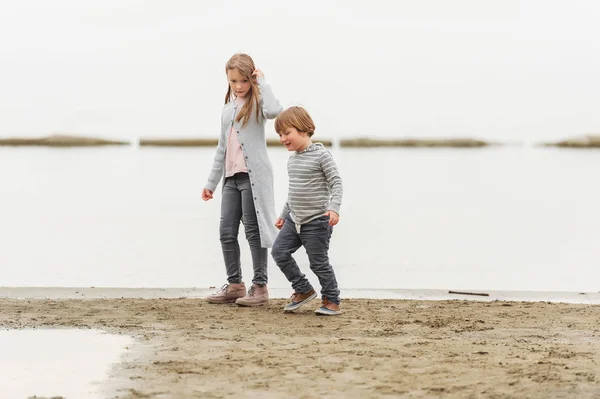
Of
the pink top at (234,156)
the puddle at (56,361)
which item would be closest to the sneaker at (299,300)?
the pink top at (234,156)

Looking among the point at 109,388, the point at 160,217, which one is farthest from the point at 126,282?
the point at 160,217

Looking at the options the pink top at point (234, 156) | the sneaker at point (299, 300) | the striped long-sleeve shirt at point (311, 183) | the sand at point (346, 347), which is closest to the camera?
the sand at point (346, 347)

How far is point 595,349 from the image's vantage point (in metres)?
5.93

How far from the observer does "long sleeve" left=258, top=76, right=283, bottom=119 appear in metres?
7.46

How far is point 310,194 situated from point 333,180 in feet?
0.63

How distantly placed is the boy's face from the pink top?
2.01ft

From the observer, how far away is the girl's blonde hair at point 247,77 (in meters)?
7.52

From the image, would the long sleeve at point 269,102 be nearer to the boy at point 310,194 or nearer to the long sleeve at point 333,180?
the boy at point 310,194

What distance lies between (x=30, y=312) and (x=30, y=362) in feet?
5.31

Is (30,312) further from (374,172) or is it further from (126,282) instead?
(374,172)

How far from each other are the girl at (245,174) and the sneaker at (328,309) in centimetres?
63

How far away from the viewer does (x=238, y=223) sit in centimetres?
775

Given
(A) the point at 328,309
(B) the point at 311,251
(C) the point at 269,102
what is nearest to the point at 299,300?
(A) the point at 328,309

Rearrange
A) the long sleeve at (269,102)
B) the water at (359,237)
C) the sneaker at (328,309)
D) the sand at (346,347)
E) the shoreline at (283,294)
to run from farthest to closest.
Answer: the water at (359,237), the shoreline at (283,294), the long sleeve at (269,102), the sneaker at (328,309), the sand at (346,347)
